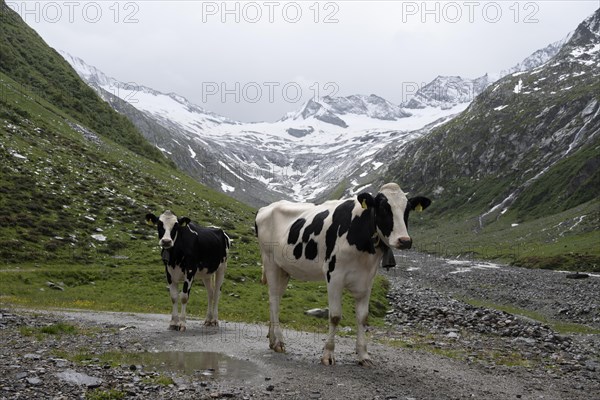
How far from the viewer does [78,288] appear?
31.9 meters

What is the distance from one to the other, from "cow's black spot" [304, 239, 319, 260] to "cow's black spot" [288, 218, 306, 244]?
0.58 m

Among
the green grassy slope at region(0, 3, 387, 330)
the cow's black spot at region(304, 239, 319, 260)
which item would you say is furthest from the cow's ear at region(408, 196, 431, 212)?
the green grassy slope at region(0, 3, 387, 330)

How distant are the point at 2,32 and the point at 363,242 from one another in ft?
397

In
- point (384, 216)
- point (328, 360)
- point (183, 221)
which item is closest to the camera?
point (384, 216)

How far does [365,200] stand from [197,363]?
5.66 meters

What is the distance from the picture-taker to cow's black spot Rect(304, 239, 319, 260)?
14812 mm

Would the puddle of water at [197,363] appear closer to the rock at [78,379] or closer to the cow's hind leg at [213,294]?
the rock at [78,379]

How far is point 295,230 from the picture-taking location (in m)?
A: 15.7

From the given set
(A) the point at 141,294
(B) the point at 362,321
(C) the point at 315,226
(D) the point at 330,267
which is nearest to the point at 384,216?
(D) the point at 330,267

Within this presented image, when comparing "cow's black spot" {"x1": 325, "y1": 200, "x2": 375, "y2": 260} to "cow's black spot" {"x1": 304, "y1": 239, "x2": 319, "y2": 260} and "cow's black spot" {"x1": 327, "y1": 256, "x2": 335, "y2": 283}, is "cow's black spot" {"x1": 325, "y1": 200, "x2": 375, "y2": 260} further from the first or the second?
"cow's black spot" {"x1": 304, "y1": 239, "x2": 319, "y2": 260}

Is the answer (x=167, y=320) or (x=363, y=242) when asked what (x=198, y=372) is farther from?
(x=167, y=320)

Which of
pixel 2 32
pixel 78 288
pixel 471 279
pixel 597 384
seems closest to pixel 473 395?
pixel 597 384

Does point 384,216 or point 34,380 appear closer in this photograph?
point 34,380

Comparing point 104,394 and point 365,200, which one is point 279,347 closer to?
point 365,200
